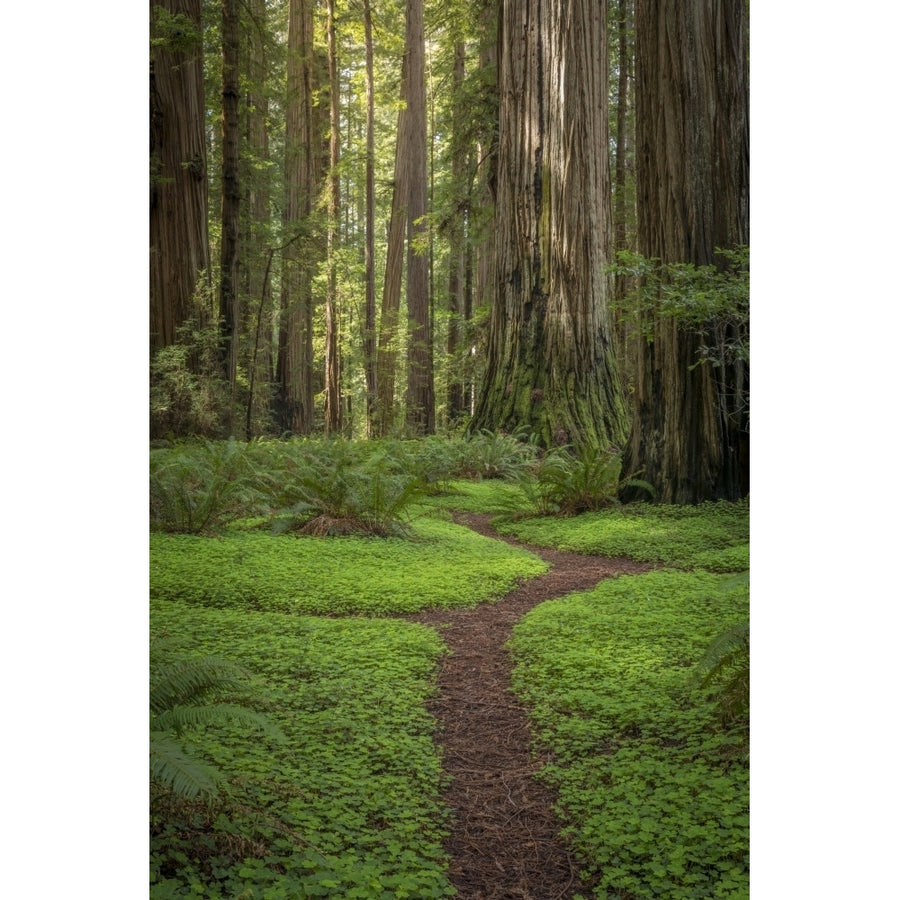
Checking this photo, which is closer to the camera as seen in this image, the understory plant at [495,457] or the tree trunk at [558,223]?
the understory plant at [495,457]

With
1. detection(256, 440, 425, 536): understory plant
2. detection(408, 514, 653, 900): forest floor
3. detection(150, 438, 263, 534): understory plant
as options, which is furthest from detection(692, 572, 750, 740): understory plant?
detection(256, 440, 425, 536): understory plant

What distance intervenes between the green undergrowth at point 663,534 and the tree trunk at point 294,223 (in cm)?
681

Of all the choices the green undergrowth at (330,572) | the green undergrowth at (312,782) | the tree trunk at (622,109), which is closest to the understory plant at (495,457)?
the green undergrowth at (330,572)

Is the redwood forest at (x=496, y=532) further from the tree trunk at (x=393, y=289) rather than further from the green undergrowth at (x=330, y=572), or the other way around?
the tree trunk at (x=393, y=289)

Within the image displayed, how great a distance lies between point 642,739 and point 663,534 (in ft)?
6.30

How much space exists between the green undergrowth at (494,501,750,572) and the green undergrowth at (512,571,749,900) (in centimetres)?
27

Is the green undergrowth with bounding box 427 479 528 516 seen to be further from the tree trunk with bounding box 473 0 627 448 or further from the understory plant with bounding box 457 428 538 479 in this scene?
the tree trunk with bounding box 473 0 627 448

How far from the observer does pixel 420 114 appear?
10.0 metres

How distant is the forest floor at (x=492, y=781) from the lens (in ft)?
4.52

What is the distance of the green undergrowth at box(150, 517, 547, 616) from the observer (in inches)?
117
